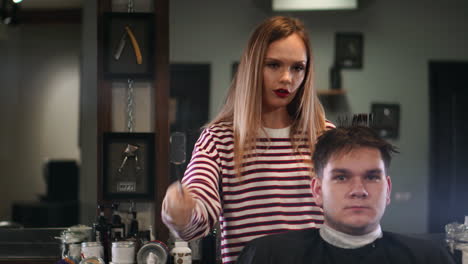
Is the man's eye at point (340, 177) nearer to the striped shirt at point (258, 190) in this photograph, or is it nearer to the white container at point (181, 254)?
the striped shirt at point (258, 190)

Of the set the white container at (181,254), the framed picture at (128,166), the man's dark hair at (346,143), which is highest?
the man's dark hair at (346,143)

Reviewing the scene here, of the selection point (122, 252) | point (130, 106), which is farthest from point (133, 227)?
point (130, 106)

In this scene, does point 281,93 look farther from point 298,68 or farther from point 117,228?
point 117,228

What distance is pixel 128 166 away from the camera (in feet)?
9.20

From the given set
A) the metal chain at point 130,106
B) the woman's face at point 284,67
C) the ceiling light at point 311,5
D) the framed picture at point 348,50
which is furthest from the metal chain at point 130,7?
the framed picture at point 348,50

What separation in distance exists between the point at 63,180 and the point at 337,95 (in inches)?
106

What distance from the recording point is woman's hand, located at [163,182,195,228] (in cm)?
107

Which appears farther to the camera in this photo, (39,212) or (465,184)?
(465,184)

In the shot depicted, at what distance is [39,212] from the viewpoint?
11.6 feet

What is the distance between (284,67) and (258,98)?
0.35ft

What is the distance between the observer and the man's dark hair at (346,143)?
1.29 meters

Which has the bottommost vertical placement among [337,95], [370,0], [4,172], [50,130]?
[4,172]

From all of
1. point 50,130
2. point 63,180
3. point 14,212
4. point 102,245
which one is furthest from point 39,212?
point 102,245

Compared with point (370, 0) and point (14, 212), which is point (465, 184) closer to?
point (370, 0)
